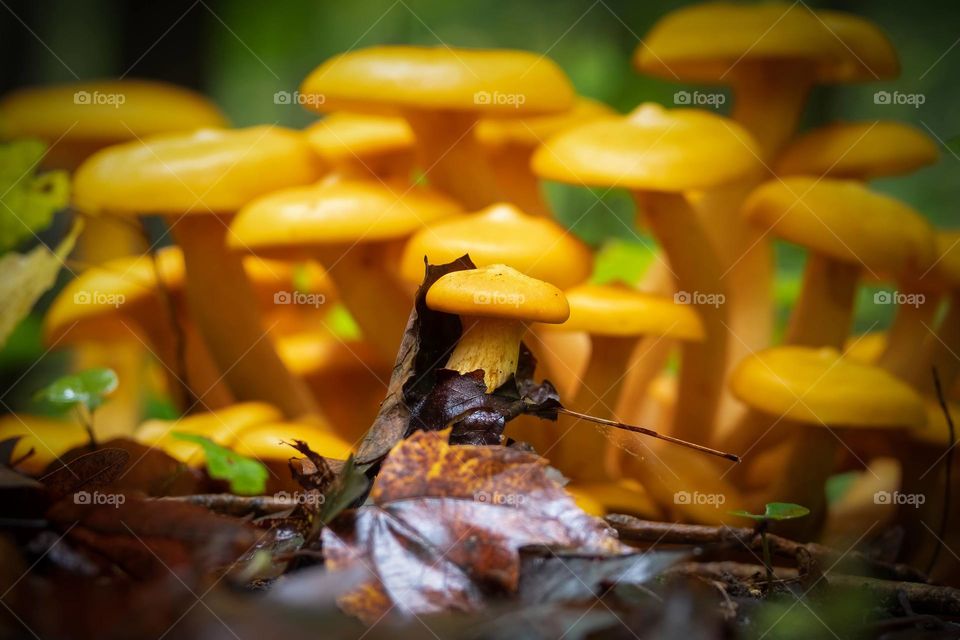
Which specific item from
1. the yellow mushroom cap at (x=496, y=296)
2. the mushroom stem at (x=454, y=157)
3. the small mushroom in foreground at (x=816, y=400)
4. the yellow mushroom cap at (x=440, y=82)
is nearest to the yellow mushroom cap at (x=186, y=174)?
the yellow mushroom cap at (x=440, y=82)

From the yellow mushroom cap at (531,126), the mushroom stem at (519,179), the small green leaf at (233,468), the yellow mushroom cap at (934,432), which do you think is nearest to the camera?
the small green leaf at (233,468)

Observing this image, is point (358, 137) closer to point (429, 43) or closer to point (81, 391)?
point (81, 391)

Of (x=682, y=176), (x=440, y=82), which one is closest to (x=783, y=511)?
(x=682, y=176)

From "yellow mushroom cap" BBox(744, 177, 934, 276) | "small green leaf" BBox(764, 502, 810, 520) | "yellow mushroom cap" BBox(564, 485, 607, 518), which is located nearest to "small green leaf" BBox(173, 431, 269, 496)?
"yellow mushroom cap" BBox(564, 485, 607, 518)

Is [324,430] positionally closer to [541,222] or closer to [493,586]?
[541,222]

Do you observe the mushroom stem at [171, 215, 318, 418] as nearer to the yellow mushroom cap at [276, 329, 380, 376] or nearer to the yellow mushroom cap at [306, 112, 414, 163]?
the yellow mushroom cap at [276, 329, 380, 376]

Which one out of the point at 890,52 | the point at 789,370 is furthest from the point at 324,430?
the point at 890,52

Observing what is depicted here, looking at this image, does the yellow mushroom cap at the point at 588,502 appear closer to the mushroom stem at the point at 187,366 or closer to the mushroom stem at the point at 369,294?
the mushroom stem at the point at 369,294

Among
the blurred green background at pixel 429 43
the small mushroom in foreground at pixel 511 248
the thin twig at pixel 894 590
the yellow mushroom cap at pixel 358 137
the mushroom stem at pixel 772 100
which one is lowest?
the thin twig at pixel 894 590
